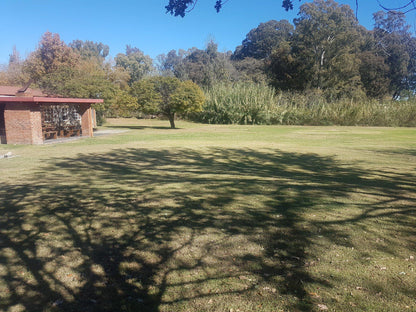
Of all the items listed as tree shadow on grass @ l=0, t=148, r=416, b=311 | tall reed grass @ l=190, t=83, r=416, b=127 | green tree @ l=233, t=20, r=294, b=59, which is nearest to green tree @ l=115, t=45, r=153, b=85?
green tree @ l=233, t=20, r=294, b=59

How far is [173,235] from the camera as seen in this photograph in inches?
178

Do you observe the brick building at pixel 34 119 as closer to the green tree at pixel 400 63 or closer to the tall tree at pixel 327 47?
the tall tree at pixel 327 47

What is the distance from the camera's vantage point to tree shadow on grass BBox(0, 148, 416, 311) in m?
3.20

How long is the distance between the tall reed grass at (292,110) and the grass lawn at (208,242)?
82.8 feet

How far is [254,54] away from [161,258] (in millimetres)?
65999

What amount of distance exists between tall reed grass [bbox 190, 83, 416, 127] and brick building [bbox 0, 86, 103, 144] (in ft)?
53.7

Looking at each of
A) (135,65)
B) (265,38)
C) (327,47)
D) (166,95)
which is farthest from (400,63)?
(135,65)

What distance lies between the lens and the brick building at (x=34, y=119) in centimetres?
1570

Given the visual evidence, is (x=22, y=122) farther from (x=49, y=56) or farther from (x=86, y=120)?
(x=49, y=56)

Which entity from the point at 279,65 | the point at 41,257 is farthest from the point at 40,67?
the point at 41,257

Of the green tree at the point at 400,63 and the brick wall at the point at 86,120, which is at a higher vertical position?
the green tree at the point at 400,63

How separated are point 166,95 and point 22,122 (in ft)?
37.9

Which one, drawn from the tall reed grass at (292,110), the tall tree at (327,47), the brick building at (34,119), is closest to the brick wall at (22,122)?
the brick building at (34,119)

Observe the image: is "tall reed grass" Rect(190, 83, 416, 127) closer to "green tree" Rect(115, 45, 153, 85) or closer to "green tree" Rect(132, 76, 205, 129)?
"green tree" Rect(132, 76, 205, 129)
